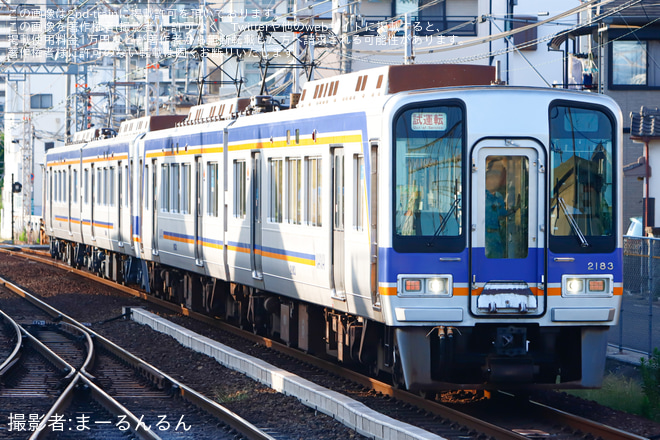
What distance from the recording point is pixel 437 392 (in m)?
10.4

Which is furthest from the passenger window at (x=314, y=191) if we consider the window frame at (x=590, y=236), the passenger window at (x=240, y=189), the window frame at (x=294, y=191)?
the window frame at (x=590, y=236)

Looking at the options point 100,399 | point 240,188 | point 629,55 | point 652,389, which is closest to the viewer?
point 652,389

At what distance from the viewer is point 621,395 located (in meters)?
10.1

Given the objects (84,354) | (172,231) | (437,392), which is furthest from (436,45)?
(437,392)

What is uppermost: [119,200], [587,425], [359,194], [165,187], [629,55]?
[629,55]

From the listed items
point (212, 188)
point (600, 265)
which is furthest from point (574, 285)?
point (212, 188)

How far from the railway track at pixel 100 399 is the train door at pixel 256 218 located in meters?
1.85

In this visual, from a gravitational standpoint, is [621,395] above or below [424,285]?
below

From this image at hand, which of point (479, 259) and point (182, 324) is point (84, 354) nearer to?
point (182, 324)

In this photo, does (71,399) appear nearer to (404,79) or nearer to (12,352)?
(12,352)

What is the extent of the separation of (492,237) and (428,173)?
751mm

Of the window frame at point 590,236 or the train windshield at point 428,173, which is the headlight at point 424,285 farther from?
the window frame at point 590,236

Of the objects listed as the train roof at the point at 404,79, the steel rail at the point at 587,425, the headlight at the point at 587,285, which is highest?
the train roof at the point at 404,79

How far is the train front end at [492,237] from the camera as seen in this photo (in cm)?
907
